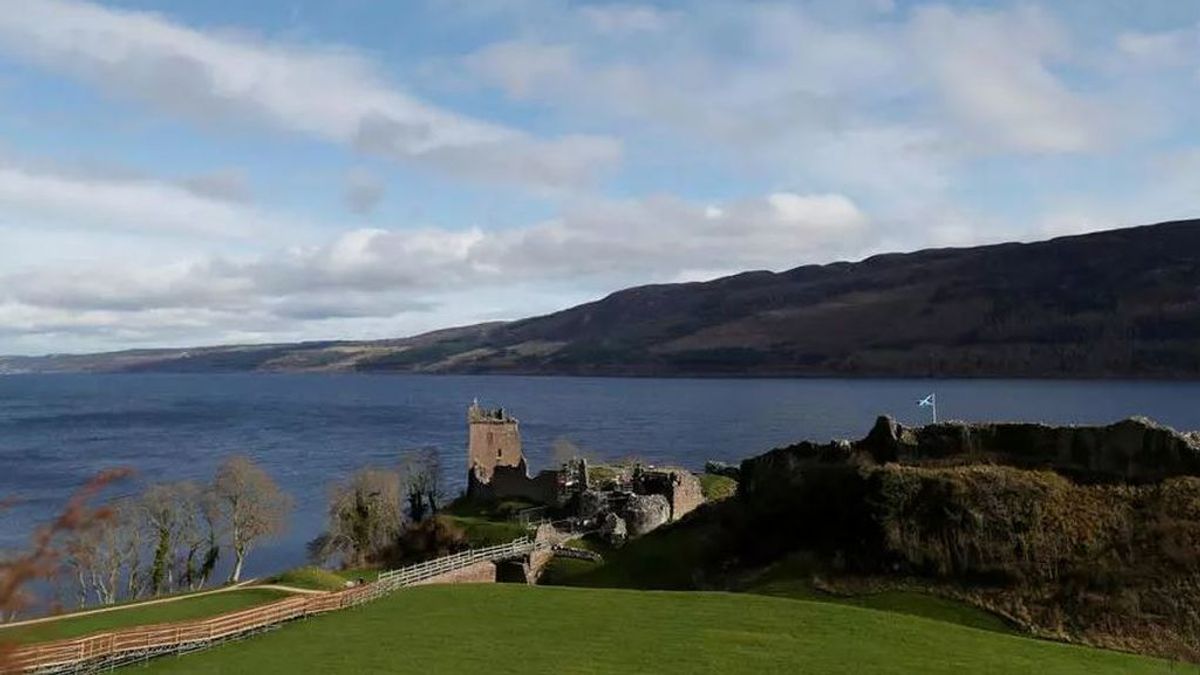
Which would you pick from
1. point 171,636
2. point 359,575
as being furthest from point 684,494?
point 171,636

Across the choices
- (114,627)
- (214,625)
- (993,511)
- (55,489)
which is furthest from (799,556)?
(55,489)

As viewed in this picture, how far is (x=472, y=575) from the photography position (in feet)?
156

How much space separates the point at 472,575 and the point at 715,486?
2630cm

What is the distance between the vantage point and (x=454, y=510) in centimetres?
7056

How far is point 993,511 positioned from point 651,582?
16876 millimetres

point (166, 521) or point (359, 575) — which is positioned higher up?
point (166, 521)

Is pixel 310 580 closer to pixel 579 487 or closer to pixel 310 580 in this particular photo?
pixel 310 580

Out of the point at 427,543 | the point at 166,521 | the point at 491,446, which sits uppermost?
the point at 491,446

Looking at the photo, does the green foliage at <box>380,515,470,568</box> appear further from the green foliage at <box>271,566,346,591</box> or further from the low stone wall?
the green foliage at <box>271,566,346,591</box>

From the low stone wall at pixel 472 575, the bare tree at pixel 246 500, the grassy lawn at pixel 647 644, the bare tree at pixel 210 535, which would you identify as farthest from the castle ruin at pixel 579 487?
the grassy lawn at pixel 647 644

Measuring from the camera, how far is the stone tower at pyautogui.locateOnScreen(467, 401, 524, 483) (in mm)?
77000

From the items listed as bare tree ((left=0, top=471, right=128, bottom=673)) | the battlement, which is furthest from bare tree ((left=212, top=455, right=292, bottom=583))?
bare tree ((left=0, top=471, right=128, bottom=673))

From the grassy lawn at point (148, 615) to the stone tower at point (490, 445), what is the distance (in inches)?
1508

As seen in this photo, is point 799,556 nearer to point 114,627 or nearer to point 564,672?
point 564,672
